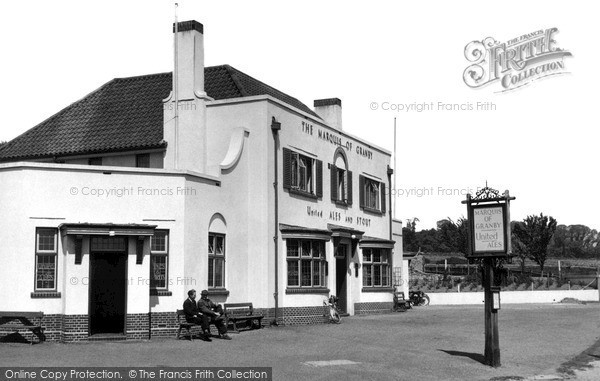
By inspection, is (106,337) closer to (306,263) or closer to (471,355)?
(306,263)

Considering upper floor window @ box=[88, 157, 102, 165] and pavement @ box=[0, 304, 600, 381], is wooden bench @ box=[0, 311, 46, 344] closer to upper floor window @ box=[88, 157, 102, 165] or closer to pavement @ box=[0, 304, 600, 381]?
A: pavement @ box=[0, 304, 600, 381]

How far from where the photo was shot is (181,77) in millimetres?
27000

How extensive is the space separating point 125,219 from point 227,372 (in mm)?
8145

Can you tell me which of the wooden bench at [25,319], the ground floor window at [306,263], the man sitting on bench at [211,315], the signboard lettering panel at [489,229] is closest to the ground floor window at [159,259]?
the man sitting on bench at [211,315]

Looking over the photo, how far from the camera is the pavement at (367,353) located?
15.7 metres

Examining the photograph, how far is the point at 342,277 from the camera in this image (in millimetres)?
31797

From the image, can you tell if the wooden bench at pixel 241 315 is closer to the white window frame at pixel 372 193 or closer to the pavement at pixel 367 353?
the pavement at pixel 367 353

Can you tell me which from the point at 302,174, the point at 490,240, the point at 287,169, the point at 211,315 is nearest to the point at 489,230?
the point at 490,240

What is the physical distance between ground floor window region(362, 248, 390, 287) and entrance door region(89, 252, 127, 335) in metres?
13.7

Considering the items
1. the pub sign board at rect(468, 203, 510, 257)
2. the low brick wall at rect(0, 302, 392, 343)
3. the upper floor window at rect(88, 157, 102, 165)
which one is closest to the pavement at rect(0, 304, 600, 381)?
the low brick wall at rect(0, 302, 392, 343)

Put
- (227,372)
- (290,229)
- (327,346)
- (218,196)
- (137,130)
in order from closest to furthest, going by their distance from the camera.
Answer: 1. (227,372)
2. (327,346)
3. (218,196)
4. (290,229)
5. (137,130)

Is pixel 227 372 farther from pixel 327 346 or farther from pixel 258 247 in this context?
pixel 258 247

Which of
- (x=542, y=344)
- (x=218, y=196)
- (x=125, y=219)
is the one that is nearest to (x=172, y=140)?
(x=218, y=196)

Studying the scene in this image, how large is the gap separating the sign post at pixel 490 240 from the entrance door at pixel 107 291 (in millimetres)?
9266
